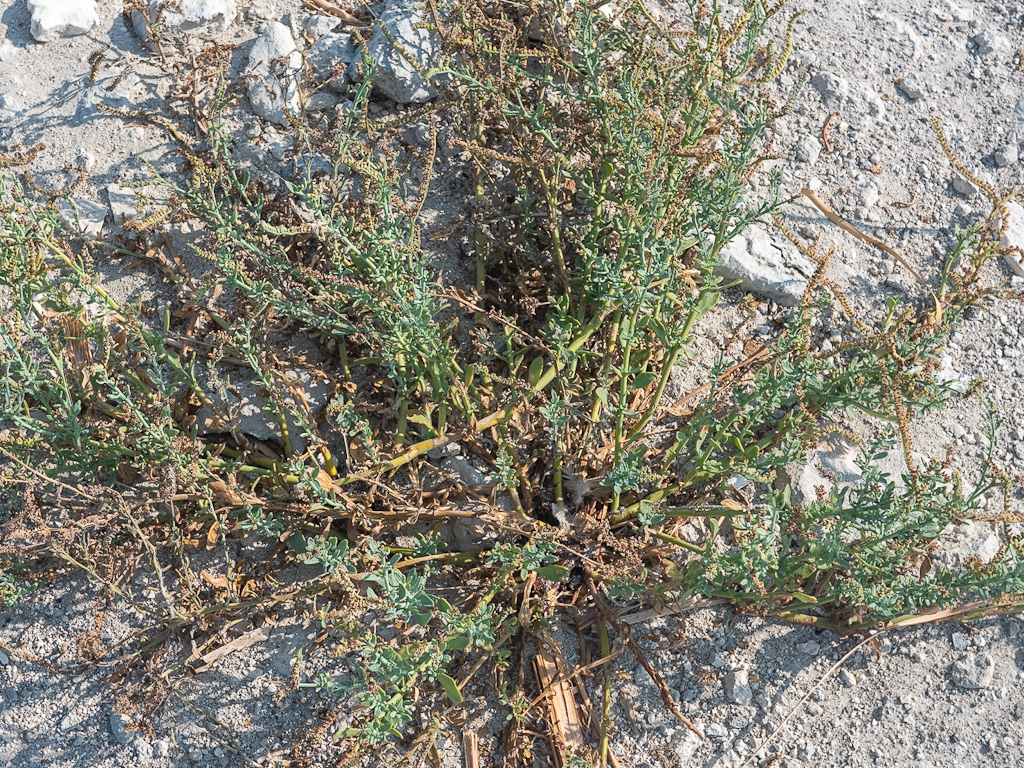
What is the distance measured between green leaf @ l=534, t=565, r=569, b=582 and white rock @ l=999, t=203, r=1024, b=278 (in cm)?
193

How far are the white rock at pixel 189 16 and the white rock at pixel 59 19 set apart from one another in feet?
0.56

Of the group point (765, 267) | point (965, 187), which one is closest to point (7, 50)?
point (765, 267)

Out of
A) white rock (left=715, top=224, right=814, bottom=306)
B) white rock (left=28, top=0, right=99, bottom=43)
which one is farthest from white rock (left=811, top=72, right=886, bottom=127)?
white rock (left=28, top=0, right=99, bottom=43)

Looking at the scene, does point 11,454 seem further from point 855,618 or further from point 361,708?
point 855,618

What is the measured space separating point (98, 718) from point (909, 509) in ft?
7.29

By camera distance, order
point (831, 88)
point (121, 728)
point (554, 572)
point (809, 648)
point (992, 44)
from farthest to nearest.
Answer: point (992, 44)
point (831, 88)
point (809, 648)
point (121, 728)
point (554, 572)

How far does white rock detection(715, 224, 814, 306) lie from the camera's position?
2959mm

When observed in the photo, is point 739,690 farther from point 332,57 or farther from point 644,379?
point 332,57

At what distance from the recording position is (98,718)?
2520 millimetres

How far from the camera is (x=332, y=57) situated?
3178 mm

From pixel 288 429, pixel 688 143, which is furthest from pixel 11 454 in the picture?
pixel 688 143

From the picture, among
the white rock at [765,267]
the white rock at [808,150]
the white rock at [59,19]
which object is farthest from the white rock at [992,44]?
the white rock at [59,19]

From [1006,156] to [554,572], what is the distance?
2.30 metres

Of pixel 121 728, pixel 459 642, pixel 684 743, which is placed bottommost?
pixel 121 728
